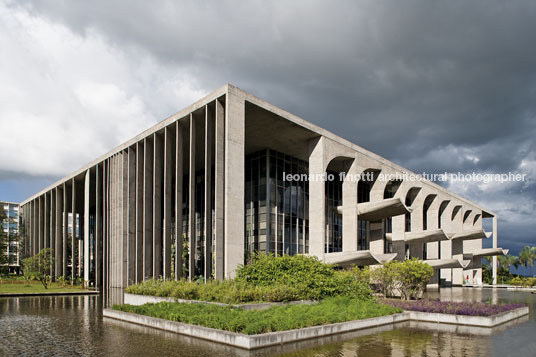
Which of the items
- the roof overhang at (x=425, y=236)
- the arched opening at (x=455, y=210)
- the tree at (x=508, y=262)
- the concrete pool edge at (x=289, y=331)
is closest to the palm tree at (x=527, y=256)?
the tree at (x=508, y=262)

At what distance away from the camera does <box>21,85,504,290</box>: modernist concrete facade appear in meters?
26.4

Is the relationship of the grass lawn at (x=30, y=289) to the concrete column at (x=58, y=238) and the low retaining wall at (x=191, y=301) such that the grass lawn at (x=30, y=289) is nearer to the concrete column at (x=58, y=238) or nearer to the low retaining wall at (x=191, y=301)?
the concrete column at (x=58, y=238)

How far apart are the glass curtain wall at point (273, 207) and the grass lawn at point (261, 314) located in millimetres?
16606

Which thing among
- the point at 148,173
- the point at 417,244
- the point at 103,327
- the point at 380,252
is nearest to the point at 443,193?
the point at 417,244

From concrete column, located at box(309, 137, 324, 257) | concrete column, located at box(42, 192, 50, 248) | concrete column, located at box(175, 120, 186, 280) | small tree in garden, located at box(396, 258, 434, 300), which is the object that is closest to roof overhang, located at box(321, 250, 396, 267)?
concrete column, located at box(309, 137, 324, 257)

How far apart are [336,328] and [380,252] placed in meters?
25.7

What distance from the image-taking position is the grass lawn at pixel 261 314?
1289 cm

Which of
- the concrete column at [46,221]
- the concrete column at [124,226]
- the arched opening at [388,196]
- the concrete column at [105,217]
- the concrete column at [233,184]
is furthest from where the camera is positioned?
the concrete column at [46,221]

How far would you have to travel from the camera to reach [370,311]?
1698cm

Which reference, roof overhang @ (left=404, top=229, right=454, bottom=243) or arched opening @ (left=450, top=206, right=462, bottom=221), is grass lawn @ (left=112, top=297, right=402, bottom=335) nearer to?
roof overhang @ (left=404, top=229, right=454, bottom=243)

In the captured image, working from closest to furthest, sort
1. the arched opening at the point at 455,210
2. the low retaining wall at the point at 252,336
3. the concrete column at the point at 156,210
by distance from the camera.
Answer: the low retaining wall at the point at 252,336
the concrete column at the point at 156,210
the arched opening at the point at 455,210

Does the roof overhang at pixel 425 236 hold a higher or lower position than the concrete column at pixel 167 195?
lower

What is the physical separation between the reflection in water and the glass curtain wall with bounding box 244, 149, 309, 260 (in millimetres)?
18920

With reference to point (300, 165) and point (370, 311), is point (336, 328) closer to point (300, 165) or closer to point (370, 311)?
point (370, 311)
